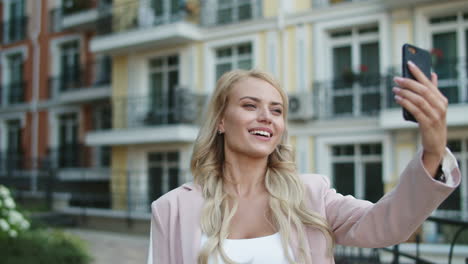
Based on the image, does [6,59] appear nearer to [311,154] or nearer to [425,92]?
[311,154]

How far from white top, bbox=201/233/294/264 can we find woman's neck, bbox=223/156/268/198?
0.84 feet

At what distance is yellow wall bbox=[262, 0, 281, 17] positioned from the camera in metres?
13.9

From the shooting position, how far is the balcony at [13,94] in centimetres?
2120

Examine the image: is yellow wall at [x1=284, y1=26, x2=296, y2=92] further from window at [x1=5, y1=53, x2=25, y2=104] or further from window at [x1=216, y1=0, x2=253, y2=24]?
window at [x1=5, y1=53, x2=25, y2=104]

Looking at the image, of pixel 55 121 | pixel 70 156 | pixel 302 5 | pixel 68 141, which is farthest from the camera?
pixel 55 121

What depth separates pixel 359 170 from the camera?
12711 mm

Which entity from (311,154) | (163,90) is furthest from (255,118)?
(163,90)

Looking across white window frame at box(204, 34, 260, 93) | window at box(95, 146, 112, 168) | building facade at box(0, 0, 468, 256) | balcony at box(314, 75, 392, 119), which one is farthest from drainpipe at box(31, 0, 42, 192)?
balcony at box(314, 75, 392, 119)

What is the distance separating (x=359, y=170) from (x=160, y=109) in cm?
672

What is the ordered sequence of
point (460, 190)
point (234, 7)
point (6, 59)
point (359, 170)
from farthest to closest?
point (6, 59) < point (234, 7) < point (359, 170) < point (460, 190)

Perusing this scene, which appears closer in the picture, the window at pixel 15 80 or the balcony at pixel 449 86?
the balcony at pixel 449 86

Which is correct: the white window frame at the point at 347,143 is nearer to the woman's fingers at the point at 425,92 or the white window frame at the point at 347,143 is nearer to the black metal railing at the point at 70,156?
the black metal railing at the point at 70,156

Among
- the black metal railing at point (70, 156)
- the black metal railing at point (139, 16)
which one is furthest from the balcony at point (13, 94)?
the black metal railing at point (139, 16)

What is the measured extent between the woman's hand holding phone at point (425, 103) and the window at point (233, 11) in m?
13.6
